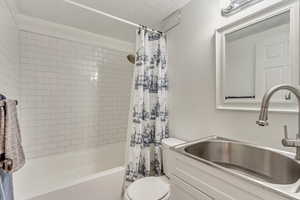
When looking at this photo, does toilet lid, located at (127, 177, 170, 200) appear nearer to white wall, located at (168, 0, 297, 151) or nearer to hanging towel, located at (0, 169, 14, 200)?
white wall, located at (168, 0, 297, 151)

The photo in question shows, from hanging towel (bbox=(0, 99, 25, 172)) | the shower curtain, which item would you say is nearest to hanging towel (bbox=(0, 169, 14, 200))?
hanging towel (bbox=(0, 99, 25, 172))

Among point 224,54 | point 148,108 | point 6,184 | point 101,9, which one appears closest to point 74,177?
point 6,184

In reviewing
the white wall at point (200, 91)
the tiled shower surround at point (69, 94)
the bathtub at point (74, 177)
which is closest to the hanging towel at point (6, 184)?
the bathtub at point (74, 177)

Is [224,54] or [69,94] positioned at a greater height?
[224,54]

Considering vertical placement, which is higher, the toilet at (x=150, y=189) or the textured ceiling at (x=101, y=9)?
the textured ceiling at (x=101, y=9)

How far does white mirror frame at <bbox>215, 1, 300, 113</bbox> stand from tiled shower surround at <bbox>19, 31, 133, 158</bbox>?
165 cm

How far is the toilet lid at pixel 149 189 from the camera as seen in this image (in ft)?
4.02

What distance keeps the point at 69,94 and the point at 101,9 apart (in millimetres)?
1190

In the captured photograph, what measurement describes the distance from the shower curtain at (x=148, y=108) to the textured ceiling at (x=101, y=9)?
232 mm

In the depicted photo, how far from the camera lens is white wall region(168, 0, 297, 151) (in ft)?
3.37

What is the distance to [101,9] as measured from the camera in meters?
1.62

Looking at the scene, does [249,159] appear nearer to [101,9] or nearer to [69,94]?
[101,9]

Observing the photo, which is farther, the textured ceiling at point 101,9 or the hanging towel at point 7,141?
the textured ceiling at point 101,9

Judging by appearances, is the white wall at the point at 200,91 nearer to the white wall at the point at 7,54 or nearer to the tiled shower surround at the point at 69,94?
the tiled shower surround at the point at 69,94
